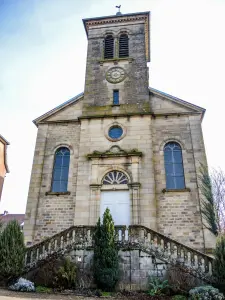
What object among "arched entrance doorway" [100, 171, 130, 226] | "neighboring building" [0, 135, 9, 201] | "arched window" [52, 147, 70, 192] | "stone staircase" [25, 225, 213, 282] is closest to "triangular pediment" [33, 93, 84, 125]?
"arched window" [52, 147, 70, 192]

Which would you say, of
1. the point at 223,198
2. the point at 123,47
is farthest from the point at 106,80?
the point at 223,198

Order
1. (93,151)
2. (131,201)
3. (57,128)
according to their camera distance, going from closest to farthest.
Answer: (131,201) < (93,151) < (57,128)

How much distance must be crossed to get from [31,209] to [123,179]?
4.71 meters

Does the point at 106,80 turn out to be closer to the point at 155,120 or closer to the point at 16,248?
the point at 155,120

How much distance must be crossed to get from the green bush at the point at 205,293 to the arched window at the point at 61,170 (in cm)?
819

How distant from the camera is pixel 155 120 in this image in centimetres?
1602

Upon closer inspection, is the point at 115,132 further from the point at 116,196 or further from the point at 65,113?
the point at 116,196

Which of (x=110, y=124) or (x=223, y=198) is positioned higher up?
(x=110, y=124)

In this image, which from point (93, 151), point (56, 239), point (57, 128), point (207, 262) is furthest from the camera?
point (57, 128)

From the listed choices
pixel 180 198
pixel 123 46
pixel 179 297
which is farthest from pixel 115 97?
pixel 179 297

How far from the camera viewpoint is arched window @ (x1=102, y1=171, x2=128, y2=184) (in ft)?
46.8

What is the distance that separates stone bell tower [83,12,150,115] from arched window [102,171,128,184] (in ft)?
12.1

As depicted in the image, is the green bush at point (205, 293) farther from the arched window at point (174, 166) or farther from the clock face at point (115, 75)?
the clock face at point (115, 75)

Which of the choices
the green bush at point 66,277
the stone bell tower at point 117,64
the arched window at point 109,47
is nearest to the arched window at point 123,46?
the stone bell tower at point 117,64
